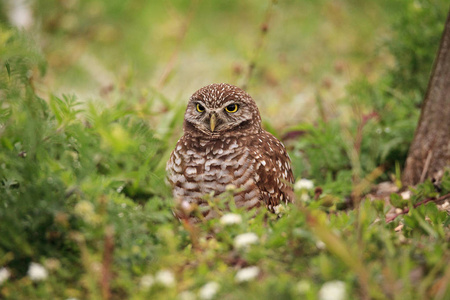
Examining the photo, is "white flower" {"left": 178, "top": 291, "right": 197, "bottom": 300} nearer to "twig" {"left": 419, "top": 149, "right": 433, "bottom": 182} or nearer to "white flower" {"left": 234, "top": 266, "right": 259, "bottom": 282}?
"white flower" {"left": 234, "top": 266, "right": 259, "bottom": 282}

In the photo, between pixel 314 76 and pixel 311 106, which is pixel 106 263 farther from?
pixel 314 76

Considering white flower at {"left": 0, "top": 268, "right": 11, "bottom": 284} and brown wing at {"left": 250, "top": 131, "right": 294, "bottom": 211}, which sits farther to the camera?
brown wing at {"left": 250, "top": 131, "right": 294, "bottom": 211}

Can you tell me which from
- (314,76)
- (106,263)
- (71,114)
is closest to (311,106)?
(314,76)

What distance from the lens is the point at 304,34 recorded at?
7812 millimetres

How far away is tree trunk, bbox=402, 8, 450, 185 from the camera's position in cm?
314

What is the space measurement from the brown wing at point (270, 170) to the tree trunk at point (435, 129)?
3.02ft

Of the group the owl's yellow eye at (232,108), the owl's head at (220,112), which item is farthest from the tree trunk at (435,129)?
the owl's yellow eye at (232,108)

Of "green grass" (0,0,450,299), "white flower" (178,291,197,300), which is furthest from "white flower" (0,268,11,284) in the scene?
"white flower" (178,291,197,300)

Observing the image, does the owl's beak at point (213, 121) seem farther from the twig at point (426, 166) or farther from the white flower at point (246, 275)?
the twig at point (426, 166)

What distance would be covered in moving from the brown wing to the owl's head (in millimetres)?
142

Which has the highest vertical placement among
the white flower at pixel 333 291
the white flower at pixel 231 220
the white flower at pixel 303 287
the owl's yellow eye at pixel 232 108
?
the owl's yellow eye at pixel 232 108

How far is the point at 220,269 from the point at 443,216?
1240 mm

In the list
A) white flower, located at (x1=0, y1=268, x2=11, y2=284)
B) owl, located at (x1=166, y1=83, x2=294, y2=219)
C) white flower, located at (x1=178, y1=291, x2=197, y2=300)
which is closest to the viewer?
white flower, located at (x1=178, y1=291, x2=197, y2=300)

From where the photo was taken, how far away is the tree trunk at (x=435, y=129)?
3.14m
